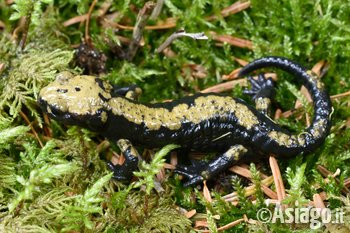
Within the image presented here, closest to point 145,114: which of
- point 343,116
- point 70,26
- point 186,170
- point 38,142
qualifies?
point 186,170

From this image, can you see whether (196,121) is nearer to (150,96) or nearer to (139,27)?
(150,96)

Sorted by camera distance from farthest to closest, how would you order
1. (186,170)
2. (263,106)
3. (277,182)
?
(263,106) < (186,170) < (277,182)

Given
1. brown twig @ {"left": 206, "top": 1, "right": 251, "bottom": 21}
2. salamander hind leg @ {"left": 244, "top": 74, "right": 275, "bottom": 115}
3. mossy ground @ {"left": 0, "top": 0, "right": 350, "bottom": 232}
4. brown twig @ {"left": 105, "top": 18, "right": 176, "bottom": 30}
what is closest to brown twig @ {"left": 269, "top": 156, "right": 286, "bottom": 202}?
mossy ground @ {"left": 0, "top": 0, "right": 350, "bottom": 232}

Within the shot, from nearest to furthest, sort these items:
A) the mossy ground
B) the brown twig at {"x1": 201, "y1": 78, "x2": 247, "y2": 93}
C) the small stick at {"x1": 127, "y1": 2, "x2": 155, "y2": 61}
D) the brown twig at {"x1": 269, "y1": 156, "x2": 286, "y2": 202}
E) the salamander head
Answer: the mossy ground
the brown twig at {"x1": 269, "y1": 156, "x2": 286, "y2": 202}
the salamander head
the small stick at {"x1": 127, "y1": 2, "x2": 155, "y2": 61}
the brown twig at {"x1": 201, "y1": 78, "x2": 247, "y2": 93}

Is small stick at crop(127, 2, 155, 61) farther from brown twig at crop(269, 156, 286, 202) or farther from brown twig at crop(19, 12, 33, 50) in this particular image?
A: brown twig at crop(269, 156, 286, 202)

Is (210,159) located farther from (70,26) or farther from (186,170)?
(70,26)

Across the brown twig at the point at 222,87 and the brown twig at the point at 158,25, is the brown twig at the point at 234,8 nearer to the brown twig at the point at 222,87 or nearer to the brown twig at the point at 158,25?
the brown twig at the point at 158,25
